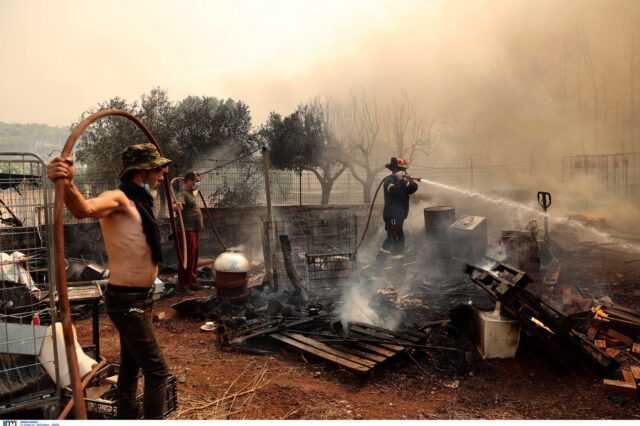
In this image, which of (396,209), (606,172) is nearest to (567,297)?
(396,209)

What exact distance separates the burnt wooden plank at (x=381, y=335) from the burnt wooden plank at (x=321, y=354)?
0.67 meters

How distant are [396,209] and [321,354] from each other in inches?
188

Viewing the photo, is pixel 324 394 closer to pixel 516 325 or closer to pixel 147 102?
pixel 516 325

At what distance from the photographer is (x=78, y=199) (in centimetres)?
255

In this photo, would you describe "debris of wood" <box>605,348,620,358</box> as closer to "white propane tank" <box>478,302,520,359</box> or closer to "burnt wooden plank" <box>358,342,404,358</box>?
"white propane tank" <box>478,302,520,359</box>

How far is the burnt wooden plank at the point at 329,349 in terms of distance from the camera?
14.5 feet

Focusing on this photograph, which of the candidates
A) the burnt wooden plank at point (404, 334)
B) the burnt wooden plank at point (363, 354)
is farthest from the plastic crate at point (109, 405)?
the burnt wooden plank at point (404, 334)

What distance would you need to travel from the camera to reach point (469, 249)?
848 cm

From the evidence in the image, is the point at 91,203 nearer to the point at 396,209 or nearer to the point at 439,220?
the point at 396,209

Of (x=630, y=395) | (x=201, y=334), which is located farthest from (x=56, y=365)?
(x=630, y=395)

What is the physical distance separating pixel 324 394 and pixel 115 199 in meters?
2.62

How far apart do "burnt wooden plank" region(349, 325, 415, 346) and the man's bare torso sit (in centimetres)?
299

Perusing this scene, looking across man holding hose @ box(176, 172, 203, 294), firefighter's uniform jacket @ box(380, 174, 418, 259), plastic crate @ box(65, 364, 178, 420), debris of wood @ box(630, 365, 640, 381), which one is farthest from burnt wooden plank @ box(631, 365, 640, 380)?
man holding hose @ box(176, 172, 203, 294)

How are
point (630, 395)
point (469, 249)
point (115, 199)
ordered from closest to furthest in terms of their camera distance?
point (115, 199), point (630, 395), point (469, 249)
